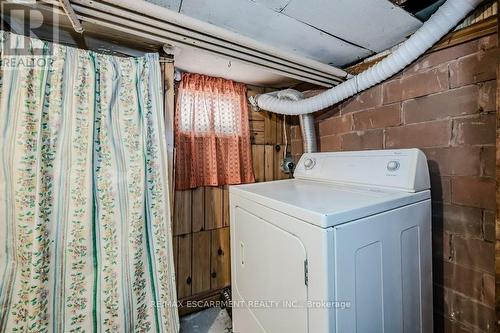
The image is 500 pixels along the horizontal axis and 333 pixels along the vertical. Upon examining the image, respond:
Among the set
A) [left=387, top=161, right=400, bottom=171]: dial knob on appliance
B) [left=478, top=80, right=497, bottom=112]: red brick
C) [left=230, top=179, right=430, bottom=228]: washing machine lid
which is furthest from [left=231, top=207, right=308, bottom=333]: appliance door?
[left=478, top=80, right=497, bottom=112]: red brick

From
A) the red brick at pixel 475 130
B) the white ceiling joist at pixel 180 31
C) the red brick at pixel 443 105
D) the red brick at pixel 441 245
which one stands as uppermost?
the white ceiling joist at pixel 180 31

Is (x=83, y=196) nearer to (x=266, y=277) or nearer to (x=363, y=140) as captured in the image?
(x=266, y=277)

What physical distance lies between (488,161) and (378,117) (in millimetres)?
610

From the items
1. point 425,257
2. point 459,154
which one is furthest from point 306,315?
point 459,154

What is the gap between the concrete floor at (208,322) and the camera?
1.63 metres

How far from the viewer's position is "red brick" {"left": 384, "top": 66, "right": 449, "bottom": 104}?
3.90 ft

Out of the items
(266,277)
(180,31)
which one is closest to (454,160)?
(266,277)

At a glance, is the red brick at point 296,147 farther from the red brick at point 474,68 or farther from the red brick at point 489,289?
the red brick at point 489,289


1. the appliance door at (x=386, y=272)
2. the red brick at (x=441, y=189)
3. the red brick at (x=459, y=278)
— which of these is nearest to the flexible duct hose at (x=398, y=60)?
the red brick at (x=441, y=189)

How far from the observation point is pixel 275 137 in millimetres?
2205

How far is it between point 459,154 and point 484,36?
573 mm

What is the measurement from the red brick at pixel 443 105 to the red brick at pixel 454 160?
0.61ft

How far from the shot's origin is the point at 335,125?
179cm

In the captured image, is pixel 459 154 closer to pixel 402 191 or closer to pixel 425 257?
pixel 402 191
